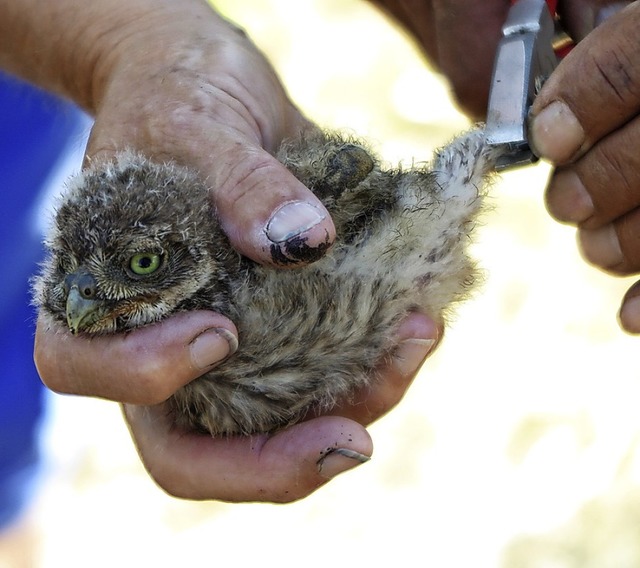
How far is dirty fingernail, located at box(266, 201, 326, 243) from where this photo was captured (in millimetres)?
1907

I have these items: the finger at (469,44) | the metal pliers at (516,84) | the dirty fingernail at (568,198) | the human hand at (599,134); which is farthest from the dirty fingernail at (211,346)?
the finger at (469,44)

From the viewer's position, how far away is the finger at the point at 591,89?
210cm

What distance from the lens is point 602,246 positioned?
2.60 metres

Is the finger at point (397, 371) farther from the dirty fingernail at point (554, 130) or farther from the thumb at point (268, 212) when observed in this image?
the dirty fingernail at point (554, 130)

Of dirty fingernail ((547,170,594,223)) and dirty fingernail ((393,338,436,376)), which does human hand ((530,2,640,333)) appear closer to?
dirty fingernail ((547,170,594,223))

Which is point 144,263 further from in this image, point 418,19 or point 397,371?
point 418,19

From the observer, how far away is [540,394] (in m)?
4.19

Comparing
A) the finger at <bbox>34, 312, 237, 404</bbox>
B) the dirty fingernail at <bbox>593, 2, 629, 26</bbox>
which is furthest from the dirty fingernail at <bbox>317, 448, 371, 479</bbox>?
the dirty fingernail at <bbox>593, 2, 629, 26</bbox>

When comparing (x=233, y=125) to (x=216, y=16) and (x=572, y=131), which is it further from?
(x=572, y=131)

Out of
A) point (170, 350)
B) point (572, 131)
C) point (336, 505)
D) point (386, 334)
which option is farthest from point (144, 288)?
point (336, 505)

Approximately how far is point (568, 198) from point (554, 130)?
0.34 m

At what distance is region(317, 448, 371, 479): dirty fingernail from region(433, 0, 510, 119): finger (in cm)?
171

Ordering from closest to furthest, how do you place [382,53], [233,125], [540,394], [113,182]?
[113,182] → [233,125] → [540,394] → [382,53]

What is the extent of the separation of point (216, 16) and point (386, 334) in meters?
1.34
